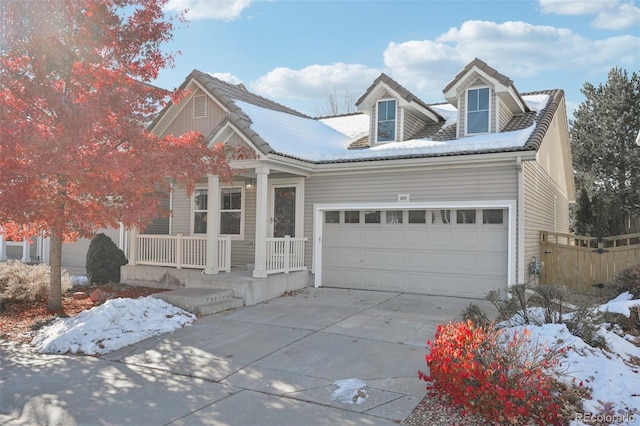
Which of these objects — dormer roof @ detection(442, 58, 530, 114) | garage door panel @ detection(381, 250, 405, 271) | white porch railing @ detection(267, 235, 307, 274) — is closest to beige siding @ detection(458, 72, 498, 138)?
dormer roof @ detection(442, 58, 530, 114)

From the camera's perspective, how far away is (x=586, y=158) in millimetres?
25125

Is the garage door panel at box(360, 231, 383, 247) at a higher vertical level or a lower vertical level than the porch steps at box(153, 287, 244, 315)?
higher

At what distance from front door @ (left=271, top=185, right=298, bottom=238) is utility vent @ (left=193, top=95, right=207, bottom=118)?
9.88 feet

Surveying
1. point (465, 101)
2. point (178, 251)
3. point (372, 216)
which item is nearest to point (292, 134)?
point (372, 216)

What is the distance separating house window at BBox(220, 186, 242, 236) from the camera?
13070 mm

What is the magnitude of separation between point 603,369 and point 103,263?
12104 millimetres

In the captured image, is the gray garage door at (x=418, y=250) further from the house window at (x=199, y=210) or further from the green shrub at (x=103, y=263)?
the green shrub at (x=103, y=263)

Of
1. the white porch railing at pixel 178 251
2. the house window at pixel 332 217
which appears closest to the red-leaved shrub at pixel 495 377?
the house window at pixel 332 217

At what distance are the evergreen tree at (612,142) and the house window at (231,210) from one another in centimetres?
1925

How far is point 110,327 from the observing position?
23.7ft

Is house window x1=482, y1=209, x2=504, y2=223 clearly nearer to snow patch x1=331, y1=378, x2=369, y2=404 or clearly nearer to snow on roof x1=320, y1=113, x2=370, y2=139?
snow on roof x1=320, y1=113, x2=370, y2=139

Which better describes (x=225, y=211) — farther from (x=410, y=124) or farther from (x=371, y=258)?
(x=410, y=124)

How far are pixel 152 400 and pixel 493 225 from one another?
7.86 m

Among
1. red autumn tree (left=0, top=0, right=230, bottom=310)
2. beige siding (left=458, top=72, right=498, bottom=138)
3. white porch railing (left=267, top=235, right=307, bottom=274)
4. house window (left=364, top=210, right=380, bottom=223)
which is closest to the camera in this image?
red autumn tree (left=0, top=0, right=230, bottom=310)
